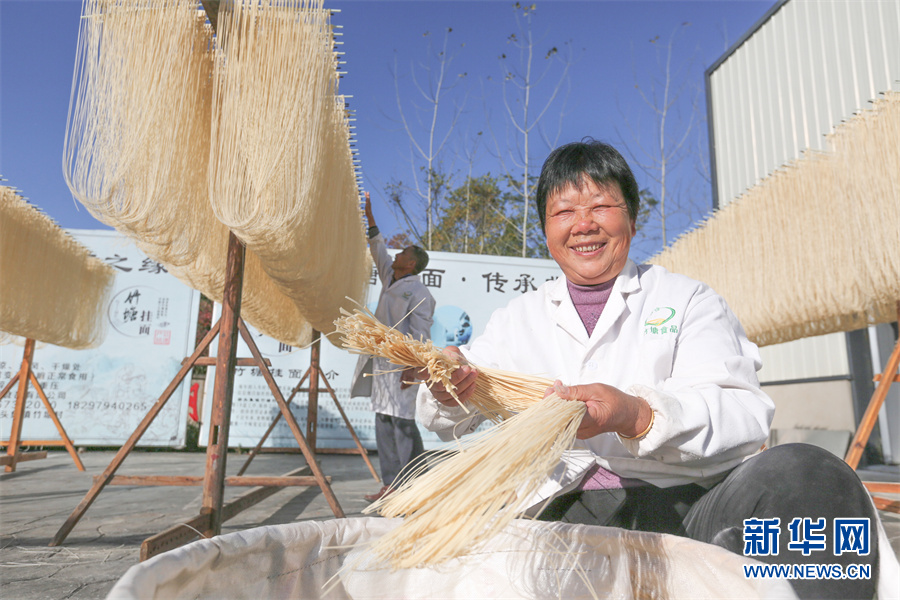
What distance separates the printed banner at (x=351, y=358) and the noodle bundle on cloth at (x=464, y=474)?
5034 millimetres

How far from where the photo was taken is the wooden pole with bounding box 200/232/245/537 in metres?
2.14

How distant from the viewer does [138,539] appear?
7.58ft

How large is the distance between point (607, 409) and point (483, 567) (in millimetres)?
387

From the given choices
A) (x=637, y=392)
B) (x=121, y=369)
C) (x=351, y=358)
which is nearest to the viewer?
(x=637, y=392)

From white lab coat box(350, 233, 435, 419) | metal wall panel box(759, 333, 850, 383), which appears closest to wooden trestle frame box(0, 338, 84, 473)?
white lab coat box(350, 233, 435, 419)

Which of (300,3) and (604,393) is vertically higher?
(300,3)

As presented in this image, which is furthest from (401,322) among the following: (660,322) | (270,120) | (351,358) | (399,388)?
(351,358)

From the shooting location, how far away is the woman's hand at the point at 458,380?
3.49ft

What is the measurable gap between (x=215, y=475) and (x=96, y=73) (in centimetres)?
151

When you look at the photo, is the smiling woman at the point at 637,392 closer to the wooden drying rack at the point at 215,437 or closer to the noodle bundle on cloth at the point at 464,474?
the noodle bundle on cloth at the point at 464,474

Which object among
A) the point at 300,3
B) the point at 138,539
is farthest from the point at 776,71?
the point at 138,539

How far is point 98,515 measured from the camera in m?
2.77

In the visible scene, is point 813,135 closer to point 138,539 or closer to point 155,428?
point 138,539

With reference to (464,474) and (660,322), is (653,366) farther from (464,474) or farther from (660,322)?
(464,474)
